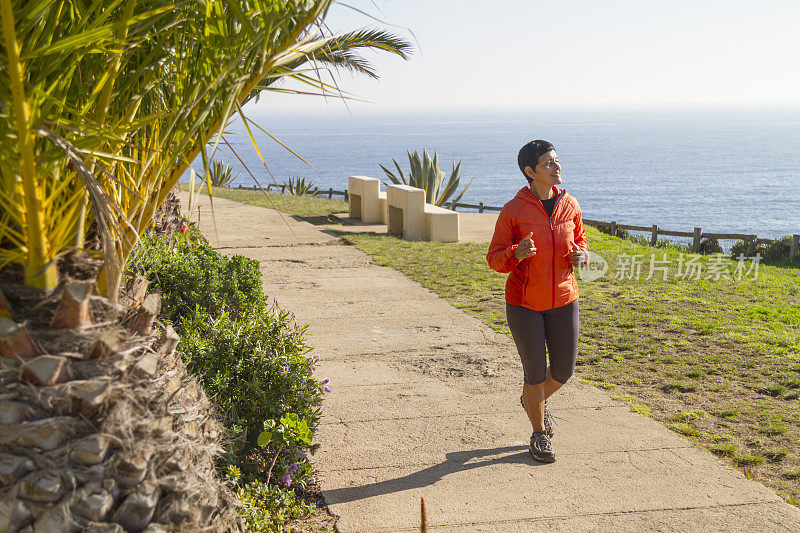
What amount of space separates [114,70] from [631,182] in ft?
390

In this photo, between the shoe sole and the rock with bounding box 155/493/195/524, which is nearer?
the rock with bounding box 155/493/195/524

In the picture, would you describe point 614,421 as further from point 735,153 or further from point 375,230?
point 735,153

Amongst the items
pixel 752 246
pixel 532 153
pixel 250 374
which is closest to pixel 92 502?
pixel 250 374

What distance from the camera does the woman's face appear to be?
3.95m

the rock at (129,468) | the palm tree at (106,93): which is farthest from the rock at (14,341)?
the rock at (129,468)

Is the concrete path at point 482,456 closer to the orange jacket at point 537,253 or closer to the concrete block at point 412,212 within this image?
the orange jacket at point 537,253

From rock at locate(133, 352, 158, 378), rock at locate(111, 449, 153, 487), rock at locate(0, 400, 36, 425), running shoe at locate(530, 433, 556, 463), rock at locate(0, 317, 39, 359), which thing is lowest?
running shoe at locate(530, 433, 556, 463)

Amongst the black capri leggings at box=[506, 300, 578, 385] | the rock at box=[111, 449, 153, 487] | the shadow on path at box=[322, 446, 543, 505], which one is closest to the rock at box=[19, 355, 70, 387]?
the rock at box=[111, 449, 153, 487]

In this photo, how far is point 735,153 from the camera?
17500 cm

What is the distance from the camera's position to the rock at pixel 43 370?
183 cm

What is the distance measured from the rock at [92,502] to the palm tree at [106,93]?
577mm

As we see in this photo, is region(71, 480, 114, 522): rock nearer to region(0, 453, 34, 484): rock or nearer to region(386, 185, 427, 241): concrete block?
region(0, 453, 34, 484): rock

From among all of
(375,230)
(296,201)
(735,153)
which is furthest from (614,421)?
(735,153)

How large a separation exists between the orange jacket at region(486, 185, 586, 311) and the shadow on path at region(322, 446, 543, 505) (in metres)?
0.94
